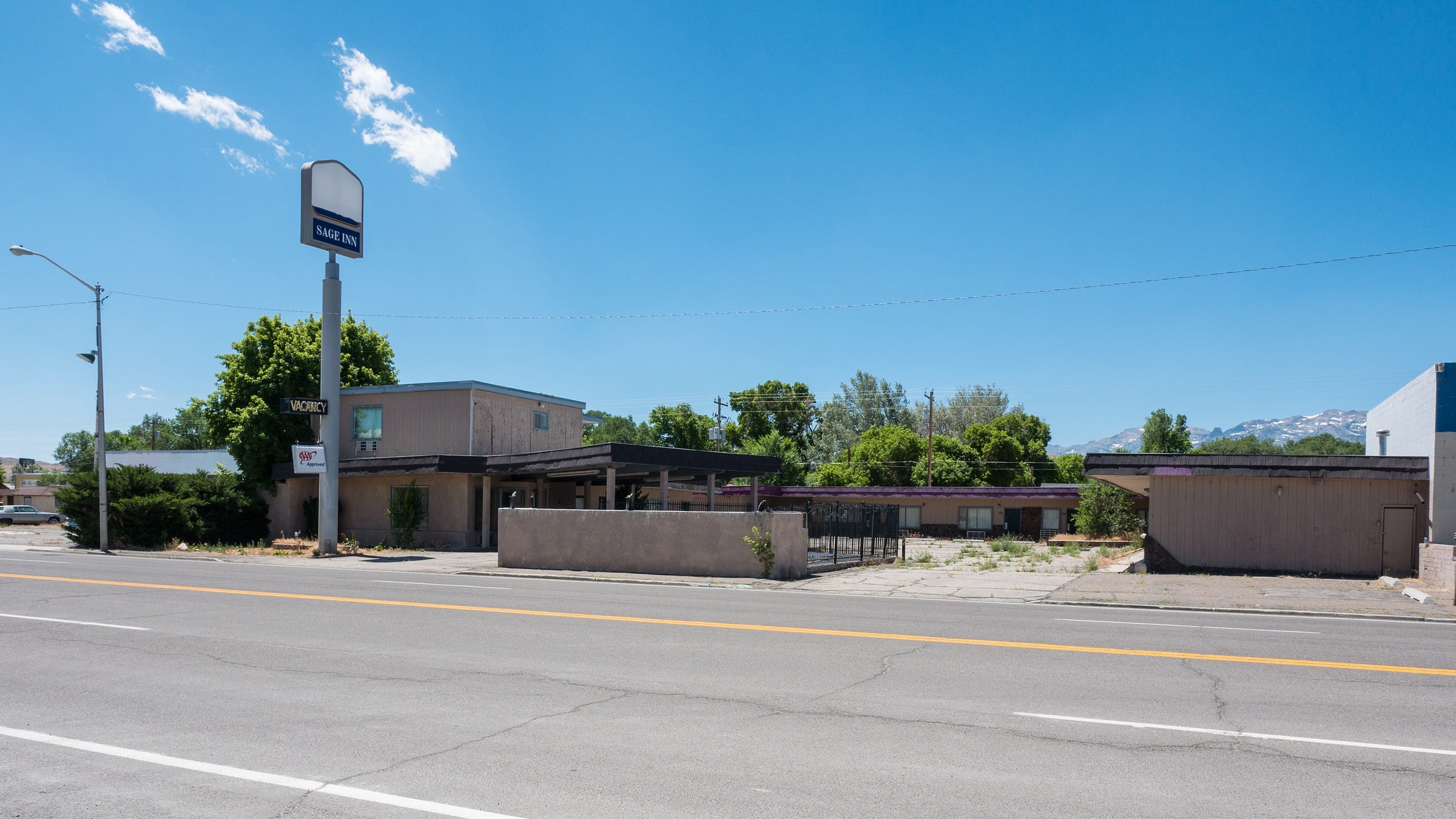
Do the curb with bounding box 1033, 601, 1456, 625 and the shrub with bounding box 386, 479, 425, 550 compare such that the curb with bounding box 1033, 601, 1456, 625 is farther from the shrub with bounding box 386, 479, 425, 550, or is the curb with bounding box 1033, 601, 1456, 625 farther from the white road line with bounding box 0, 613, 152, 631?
the shrub with bounding box 386, 479, 425, 550

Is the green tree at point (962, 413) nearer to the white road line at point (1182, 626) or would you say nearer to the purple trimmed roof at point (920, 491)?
the purple trimmed roof at point (920, 491)

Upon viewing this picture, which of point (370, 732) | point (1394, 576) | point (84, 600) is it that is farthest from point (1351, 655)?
point (84, 600)

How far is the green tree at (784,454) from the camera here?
71.9m

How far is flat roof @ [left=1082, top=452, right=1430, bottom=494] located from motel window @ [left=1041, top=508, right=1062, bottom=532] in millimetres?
26228

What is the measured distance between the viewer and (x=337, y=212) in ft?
97.3

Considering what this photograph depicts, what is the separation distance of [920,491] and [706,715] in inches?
1860

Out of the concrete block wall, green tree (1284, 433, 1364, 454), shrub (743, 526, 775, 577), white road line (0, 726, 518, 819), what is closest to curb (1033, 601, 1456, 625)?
the concrete block wall

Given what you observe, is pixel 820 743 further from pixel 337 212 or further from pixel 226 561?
pixel 337 212

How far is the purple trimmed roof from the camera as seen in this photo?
49.8 m

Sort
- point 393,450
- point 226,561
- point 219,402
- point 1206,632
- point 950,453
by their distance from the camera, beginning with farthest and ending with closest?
point 950,453
point 219,402
point 393,450
point 226,561
point 1206,632

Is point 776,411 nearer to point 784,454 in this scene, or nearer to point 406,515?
point 784,454

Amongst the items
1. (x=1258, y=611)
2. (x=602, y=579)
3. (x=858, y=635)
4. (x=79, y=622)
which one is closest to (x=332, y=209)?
(x=602, y=579)

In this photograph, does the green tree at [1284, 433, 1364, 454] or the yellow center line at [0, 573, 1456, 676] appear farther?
the green tree at [1284, 433, 1364, 454]

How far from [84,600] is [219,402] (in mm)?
30106
